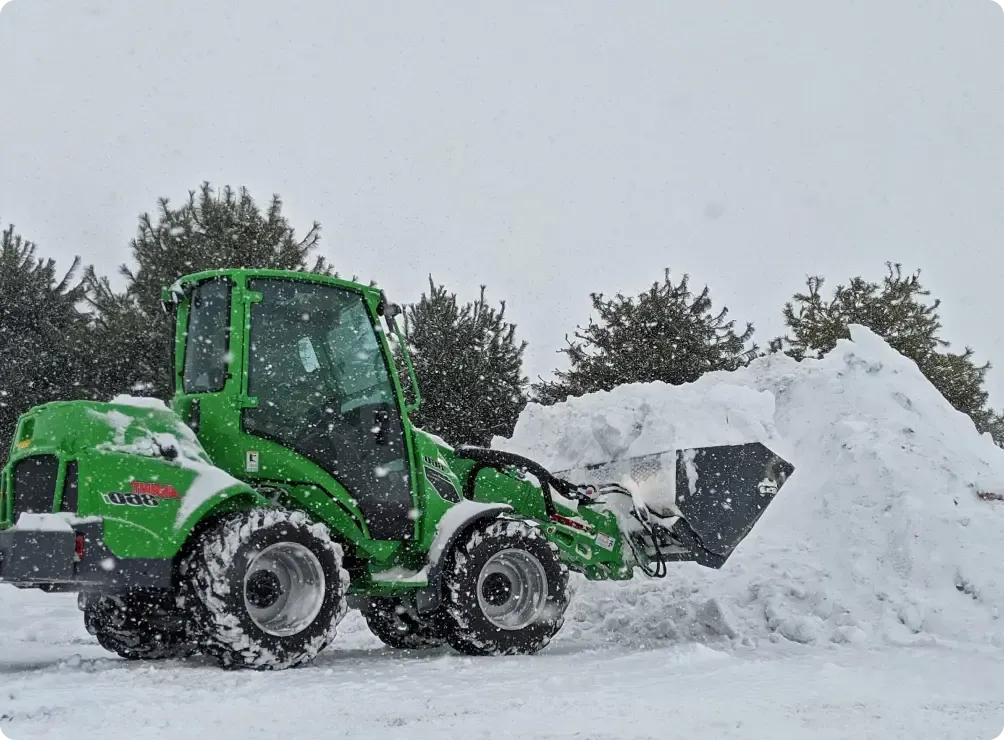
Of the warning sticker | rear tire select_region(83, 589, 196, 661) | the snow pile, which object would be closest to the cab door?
rear tire select_region(83, 589, 196, 661)

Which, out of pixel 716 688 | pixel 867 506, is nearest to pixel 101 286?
pixel 867 506

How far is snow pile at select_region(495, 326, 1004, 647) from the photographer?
747 cm

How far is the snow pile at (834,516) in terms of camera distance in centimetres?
→ 747

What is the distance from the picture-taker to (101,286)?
21.5m

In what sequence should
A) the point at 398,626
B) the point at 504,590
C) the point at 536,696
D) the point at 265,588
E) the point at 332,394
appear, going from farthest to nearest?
1. the point at 398,626
2. the point at 504,590
3. the point at 332,394
4. the point at 265,588
5. the point at 536,696

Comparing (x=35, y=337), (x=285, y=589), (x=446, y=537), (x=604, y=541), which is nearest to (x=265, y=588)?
(x=285, y=589)

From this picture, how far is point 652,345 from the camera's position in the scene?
2112 centimetres

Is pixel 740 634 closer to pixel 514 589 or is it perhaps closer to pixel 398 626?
pixel 514 589

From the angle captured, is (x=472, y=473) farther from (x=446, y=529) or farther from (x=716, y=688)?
(x=716, y=688)

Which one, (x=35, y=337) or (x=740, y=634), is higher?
(x=35, y=337)

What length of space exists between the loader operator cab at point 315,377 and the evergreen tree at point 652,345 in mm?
14042

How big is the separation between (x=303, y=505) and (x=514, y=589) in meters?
1.61

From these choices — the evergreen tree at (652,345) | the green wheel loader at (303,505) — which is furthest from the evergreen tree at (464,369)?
the green wheel loader at (303,505)

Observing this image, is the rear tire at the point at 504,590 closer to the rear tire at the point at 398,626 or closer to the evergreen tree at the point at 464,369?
the rear tire at the point at 398,626
